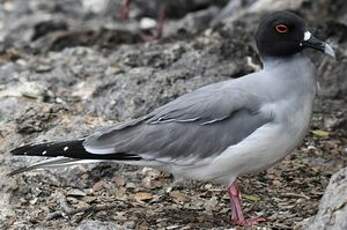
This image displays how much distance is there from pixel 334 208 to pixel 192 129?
109cm

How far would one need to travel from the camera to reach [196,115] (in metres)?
5.18

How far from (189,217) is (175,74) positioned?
2033mm

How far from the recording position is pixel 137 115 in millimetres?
6699

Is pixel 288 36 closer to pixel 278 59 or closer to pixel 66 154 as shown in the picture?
pixel 278 59

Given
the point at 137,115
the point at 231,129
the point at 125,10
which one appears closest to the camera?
the point at 231,129

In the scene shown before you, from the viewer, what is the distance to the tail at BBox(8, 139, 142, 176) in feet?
16.9

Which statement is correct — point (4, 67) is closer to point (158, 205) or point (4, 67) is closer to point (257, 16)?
point (257, 16)

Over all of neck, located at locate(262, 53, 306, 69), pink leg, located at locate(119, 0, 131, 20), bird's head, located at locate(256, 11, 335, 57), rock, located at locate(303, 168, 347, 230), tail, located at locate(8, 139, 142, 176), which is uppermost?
bird's head, located at locate(256, 11, 335, 57)

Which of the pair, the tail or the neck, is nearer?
the tail

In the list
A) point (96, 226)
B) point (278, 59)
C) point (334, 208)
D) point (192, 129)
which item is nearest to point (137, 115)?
point (192, 129)

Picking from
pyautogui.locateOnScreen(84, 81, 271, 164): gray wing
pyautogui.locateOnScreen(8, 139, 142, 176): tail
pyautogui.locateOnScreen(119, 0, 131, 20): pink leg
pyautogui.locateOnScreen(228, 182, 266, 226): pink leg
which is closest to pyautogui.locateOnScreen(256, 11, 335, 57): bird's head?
pyautogui.locateOnScreen(84, 81, 271, 164): gray wing

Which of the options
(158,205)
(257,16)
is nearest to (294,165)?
(158,205)

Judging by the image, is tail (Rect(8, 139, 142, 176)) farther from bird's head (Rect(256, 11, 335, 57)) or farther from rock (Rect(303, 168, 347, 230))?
rock (Rect(303, 168, 347, 230))

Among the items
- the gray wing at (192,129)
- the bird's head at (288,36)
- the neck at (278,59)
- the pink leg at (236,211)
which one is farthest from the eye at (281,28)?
the pink leg at (236,211)
